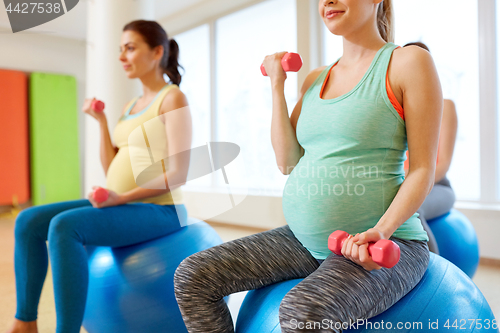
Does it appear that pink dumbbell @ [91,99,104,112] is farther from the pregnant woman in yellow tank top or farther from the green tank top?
the green tank top

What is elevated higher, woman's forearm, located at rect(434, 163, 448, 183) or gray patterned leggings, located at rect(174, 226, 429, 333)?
woman's forearm, located at rect(434, 163, 448, 183)

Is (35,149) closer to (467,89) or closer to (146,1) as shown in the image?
(146,1)

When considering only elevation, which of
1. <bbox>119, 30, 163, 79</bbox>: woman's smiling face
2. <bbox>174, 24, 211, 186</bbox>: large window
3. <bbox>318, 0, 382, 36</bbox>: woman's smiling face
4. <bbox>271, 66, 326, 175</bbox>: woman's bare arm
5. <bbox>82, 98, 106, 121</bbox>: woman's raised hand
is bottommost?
<bbox>271, 66, 326, 175</bbox>: woman's bare arm

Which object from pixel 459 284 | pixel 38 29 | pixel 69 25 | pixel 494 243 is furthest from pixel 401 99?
pixel 38 29

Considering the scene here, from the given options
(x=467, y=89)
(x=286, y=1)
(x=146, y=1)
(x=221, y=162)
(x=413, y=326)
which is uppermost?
(x=286, y=1)

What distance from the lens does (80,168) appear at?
5.59m

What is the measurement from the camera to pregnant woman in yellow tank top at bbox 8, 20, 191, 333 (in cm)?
121

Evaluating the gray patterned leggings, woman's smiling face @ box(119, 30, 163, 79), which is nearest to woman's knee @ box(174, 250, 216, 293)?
the gray patterned leggings

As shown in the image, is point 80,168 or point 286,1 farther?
point 80,168

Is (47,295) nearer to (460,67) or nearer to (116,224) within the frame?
(116,224)

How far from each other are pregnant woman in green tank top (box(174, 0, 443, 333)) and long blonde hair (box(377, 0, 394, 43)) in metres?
0.07

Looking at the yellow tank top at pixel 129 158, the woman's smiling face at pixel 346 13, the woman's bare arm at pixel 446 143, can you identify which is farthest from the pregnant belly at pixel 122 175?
the woman's bare arm at pixel 446 143

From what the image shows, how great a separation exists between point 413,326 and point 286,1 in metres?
3.56

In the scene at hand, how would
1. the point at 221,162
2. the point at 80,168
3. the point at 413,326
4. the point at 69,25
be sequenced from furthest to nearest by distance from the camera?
the point at 80,168 < the point at 69,25 < the point at 221,162 < the point at 413,326
